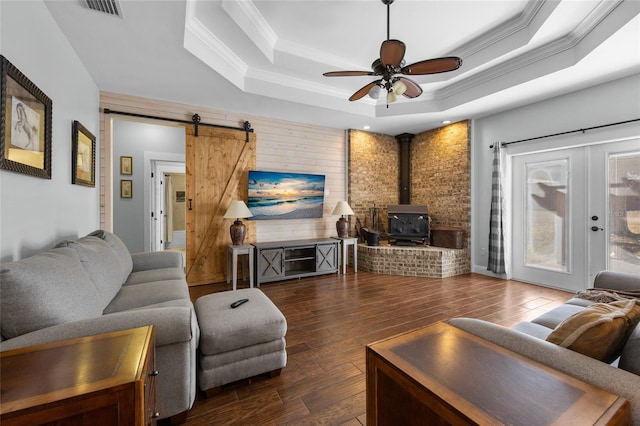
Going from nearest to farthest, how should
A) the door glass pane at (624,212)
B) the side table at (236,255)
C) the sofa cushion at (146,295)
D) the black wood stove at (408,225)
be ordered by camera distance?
the sofa cushion at (146,295) < the door glass pane at (624,212) < the side table at (236,255) < the black wood stove at (408,225)

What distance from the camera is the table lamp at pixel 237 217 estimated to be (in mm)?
3969

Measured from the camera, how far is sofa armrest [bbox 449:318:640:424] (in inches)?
32.4

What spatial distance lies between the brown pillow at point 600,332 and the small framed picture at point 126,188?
599 cm

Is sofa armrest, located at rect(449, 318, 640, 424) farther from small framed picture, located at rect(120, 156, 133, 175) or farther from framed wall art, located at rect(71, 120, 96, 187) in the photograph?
small framed picture, located at rect(120, 156, 133, 175)

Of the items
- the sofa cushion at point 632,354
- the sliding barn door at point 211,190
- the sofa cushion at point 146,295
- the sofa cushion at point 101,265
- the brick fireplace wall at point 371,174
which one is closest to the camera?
the sofa cushion at point 632,354

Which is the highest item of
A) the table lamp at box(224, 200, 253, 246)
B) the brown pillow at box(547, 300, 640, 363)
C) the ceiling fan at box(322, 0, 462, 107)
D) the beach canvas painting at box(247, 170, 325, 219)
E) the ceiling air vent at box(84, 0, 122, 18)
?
the ceiling air vent at box(84, 0, 122, 18)

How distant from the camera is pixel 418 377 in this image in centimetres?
90

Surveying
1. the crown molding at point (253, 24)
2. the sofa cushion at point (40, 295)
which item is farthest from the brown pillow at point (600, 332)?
the crown molding at point (253, 24)

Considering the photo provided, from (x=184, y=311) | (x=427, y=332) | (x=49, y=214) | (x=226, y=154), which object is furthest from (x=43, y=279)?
(x=226, y=154)

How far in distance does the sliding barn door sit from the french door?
447cm

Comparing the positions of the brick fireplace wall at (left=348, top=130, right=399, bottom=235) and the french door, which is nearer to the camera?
the french door

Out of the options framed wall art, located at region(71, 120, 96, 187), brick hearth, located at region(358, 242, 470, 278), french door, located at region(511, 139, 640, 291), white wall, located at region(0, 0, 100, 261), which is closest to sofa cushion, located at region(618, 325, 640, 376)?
white wall, located at region(0, 0, 100, 261)

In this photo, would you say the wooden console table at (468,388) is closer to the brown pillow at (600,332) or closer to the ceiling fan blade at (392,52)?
the brown pillow at (600,332)

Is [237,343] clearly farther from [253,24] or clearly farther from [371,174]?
[371,174]
